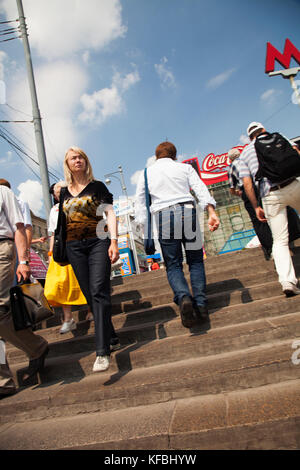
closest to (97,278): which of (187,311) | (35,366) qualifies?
(187,311)

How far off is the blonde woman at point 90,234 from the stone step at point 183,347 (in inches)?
11.2

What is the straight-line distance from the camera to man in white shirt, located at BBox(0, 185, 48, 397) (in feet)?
8.48

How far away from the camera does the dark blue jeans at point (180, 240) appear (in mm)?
2846

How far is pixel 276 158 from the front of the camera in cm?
301

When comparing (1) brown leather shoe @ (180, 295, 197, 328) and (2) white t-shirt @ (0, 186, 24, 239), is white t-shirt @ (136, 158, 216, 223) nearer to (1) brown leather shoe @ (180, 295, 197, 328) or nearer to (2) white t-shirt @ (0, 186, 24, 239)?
(1) brown leather shoe @ (180, 295, 197, 328)

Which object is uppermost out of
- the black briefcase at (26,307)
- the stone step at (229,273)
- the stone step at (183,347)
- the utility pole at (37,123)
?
the utility pole at (37,123)

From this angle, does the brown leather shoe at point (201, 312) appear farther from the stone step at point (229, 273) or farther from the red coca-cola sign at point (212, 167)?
the red coca-cola sign at point (212, 167)

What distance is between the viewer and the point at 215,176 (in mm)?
21750

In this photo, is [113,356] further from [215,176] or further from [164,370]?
[215,176]

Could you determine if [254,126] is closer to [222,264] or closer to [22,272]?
[222,264]

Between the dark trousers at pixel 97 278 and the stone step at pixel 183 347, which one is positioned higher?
the dark trousers at pixel 97 278

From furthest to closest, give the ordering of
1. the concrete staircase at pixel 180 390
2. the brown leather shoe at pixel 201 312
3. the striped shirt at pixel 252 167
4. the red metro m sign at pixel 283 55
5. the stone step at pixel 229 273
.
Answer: the red metro m sign at pixel 283 55
the stone step at pixel 229 273
the striped shirt at pixel 252 167
the brown leather shoe at pixel 201 312
the concrete staircase at pixel 180 390

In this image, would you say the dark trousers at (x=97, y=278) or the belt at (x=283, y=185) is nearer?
the dark trousers at (x=97, y=278)

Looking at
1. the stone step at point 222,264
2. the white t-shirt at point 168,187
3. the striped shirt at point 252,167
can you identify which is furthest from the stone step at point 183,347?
the stone step at point 222,264
